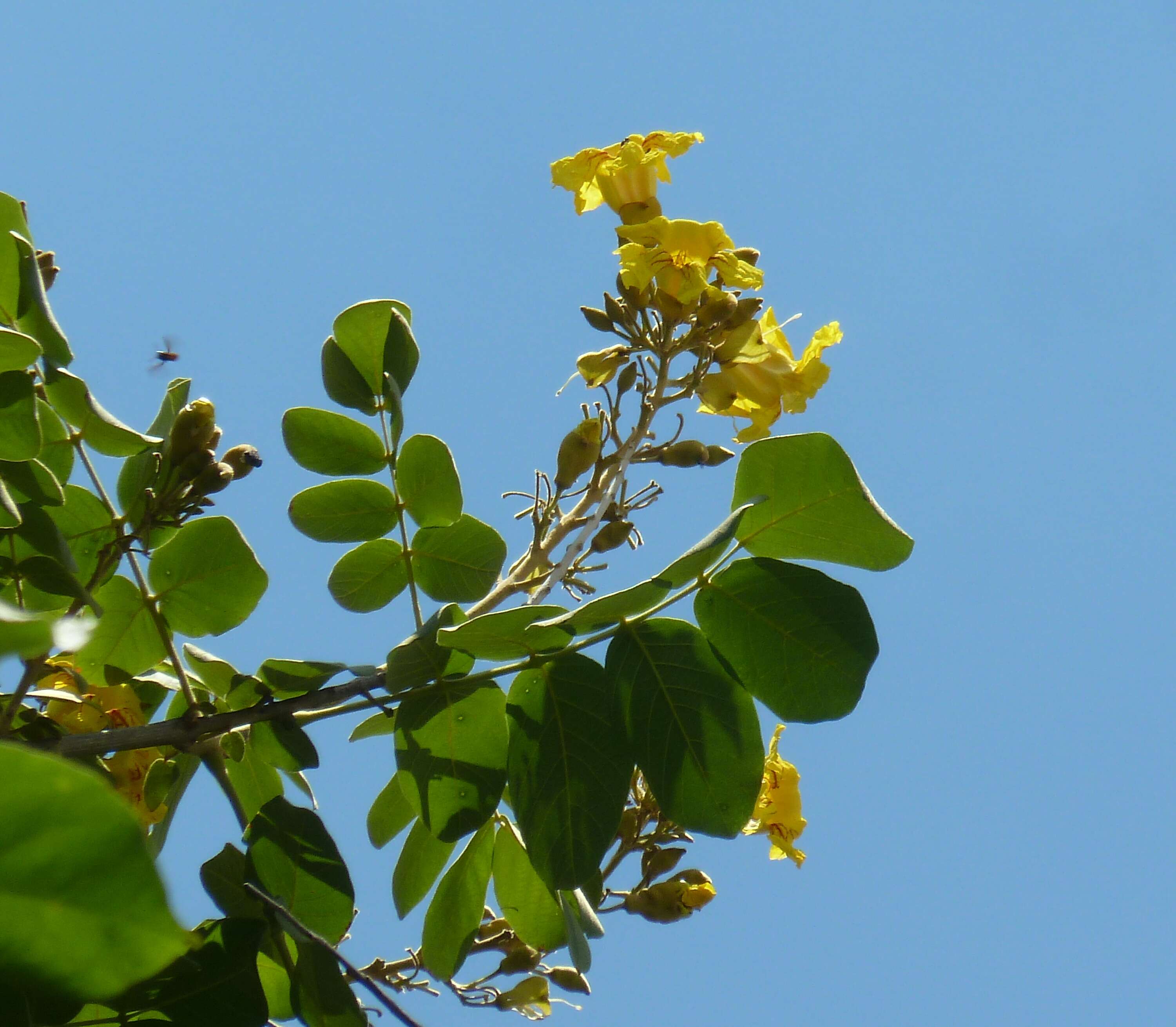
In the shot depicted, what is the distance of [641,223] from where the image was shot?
2.33 meters

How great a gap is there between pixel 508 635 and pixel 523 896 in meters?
0.62

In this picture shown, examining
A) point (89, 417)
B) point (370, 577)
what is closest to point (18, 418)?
point (89, 417)

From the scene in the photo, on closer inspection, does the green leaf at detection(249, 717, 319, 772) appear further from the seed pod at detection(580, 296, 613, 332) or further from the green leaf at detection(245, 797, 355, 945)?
the seed pod at detection(580, 296, 613, 332)

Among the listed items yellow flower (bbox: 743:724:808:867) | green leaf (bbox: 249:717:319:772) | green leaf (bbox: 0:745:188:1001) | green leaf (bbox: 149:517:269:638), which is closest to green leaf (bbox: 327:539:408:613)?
green leaf (bbox: 149:517:269:638)

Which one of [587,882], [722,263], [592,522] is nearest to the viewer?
[587,882]

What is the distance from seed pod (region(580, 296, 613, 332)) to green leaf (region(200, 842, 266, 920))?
125 centimetres

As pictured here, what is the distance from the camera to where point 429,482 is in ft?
5.98

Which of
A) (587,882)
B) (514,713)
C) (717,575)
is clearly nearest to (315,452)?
(514,713)

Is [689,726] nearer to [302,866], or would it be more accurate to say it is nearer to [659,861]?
[302,866]

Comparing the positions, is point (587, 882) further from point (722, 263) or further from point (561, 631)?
point (722, 263)

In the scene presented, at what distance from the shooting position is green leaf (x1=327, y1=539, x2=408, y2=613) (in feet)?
6.11

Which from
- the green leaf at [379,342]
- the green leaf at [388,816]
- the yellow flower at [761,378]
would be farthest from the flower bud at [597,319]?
the green leaf at [388,816]

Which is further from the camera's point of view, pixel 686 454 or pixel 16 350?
pixel 686 454

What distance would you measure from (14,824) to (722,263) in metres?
1.78
